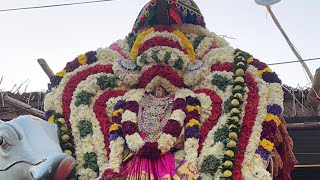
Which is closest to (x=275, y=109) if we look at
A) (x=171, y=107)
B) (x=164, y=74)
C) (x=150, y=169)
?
(x=171, y=107)

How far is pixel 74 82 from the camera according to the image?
195 inches

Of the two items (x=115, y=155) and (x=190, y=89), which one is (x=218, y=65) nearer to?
(x=190, y=89)

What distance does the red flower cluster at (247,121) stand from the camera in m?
4.17

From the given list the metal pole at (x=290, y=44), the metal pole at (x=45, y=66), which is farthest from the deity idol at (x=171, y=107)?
the metal pole at (x=290, y=44)

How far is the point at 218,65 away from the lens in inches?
188

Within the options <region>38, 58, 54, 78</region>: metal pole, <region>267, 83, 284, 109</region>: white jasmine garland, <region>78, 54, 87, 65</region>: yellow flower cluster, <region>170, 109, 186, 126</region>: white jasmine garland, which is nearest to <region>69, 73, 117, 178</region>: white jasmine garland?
<region>78, 54, 87, 65</region>: yellow flower cluster

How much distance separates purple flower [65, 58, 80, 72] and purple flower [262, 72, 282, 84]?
1.67 m

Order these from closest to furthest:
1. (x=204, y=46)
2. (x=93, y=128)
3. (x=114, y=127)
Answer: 1. (x=114, y=127)
2. (x=93, y=128)
3. (x=204, y=46)

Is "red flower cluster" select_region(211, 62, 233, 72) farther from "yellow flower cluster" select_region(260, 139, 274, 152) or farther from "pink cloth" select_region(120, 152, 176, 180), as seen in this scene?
"pink cloth" select_region(120, 152, 176, 180)

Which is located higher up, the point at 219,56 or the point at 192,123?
the point at 219,56

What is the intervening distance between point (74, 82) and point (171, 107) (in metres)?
0.92

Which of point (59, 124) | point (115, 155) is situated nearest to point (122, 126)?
point (115, 155)

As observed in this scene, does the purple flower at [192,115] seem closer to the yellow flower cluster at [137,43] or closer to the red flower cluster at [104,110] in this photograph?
the red flower cluster at [104,110]

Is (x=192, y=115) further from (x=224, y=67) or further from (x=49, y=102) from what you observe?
(x=49, y=102)
